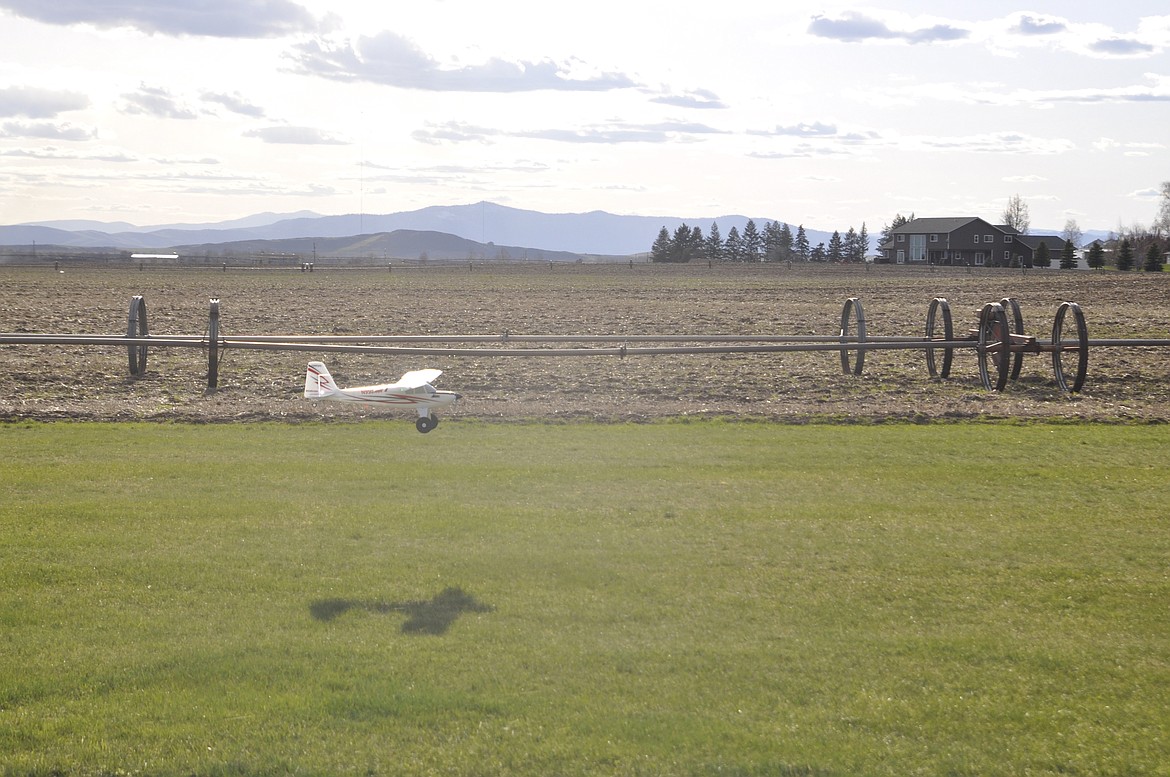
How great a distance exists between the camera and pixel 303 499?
10.9 metres

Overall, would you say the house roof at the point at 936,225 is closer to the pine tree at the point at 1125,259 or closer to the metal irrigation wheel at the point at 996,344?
the pine tree at the point at 1125,259

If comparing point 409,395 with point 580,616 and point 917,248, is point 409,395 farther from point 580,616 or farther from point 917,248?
point 917,248

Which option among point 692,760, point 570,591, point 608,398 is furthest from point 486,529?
point 608,398

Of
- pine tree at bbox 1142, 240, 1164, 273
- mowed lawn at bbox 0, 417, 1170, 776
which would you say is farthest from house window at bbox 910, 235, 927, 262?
mowed lawn at bbox 0, 417, 1170, 776

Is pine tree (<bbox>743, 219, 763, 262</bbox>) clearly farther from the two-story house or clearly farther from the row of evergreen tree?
the two-story house

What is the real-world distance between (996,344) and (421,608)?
15.8 meters

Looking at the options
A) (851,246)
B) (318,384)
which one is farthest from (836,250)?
(318,384)

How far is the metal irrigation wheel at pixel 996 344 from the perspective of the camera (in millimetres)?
20109

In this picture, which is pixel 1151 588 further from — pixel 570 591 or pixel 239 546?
pixel 239 546

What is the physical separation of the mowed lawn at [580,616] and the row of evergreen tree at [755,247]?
126m

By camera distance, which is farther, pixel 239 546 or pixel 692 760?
pixel 239 546

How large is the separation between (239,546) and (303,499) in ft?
5.38

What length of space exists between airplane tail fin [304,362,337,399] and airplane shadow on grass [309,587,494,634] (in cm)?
340

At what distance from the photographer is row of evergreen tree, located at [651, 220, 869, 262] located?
151375mm
